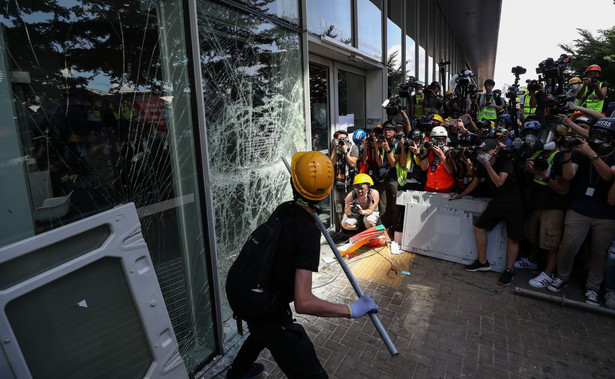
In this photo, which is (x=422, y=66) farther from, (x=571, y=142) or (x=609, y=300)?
(x=609, y=300)

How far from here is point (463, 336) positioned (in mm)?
2965

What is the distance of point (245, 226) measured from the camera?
3.39 meters

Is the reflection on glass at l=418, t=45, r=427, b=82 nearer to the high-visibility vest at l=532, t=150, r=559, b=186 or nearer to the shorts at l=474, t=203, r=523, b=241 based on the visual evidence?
the high-visibility vest at l=532, t=150, r=559, b=186

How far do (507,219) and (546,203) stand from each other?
1.43ft

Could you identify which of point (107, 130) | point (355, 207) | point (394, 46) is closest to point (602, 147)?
point (355, 207)

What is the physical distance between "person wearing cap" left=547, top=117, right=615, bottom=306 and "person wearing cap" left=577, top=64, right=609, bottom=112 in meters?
2.63

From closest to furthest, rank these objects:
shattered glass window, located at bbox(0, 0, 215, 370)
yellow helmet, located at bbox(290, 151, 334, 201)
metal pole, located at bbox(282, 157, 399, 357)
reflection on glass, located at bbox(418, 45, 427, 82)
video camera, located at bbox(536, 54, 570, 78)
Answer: shattered glass window, located at bbox(0, 0, 215, 370), yellow helmet, located at bbox(290, 151, 334, 201), metal pole, located at bbox(282, 157, 399, 357), video camera, located at bbox(536, 54, 570, 78), reflection on glass, located at bbox(418, 45, 427, 82)

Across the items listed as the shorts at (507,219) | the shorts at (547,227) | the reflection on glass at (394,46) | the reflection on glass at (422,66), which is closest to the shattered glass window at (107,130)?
the shorts at (507,219)

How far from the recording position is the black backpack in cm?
172

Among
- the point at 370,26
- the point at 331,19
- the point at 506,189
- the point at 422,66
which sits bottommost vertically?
the point at 506,189

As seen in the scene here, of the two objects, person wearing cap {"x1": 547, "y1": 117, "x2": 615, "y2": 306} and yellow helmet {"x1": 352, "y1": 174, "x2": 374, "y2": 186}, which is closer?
person wearing cap {"x1": 547, "y1": 117, "x2": 615, "y2": 306}

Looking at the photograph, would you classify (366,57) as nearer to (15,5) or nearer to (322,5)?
(322,5)

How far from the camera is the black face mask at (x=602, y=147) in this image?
118 inches

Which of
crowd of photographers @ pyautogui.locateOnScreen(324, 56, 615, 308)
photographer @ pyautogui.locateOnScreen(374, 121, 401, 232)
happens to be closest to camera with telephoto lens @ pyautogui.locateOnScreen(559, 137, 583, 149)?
crowd of photographers @ pyautogui.locateOnScreen(324, 56, 615, 308)
